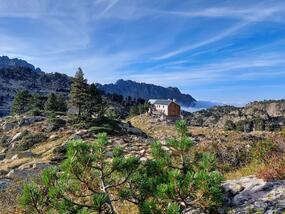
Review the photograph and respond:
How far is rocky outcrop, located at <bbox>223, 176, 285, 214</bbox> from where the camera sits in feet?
21.0

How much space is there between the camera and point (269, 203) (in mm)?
6492

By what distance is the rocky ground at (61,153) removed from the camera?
22.1ft

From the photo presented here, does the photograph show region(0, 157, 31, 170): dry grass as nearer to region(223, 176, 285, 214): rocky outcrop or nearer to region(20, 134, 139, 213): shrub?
region(20, 134, 139, 213): shrub

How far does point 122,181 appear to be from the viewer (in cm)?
686

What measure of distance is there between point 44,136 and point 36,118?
11549 mm

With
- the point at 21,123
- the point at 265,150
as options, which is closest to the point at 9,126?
the point at 21,123

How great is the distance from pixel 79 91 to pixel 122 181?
4809 cm

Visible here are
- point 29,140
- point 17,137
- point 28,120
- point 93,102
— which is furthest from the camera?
point 93,102

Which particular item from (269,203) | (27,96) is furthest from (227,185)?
(27,96)

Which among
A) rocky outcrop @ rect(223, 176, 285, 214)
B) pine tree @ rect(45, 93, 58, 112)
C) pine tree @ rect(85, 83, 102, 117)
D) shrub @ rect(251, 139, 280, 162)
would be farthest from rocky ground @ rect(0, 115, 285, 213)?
pine tree @ rect(45, 93, 58, 112)

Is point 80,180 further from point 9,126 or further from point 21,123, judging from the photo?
point 9,126

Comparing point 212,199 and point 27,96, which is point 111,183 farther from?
point 27,96

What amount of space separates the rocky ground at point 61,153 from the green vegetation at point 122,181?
786 mm

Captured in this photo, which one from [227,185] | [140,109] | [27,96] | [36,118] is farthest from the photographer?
[140,109]
